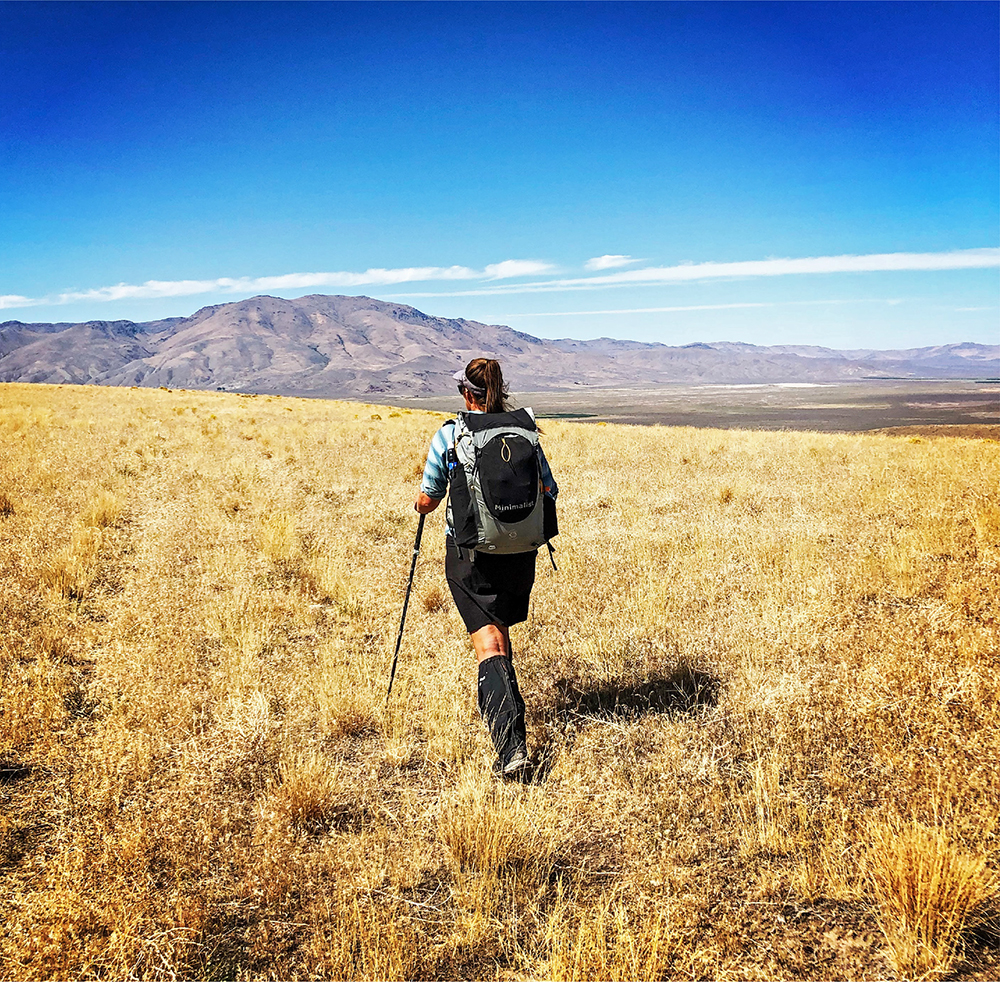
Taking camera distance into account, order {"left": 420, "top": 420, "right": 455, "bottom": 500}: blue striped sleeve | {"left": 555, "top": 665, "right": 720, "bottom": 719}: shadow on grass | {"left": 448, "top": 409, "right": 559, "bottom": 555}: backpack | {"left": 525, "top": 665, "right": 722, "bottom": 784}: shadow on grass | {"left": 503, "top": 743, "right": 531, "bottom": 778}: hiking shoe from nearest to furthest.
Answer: {"left": 448, "top": 409, "right": 559, "bottom": 555}: backpack, {"left": 503, "top": 743, "right": 531, "bottom": 778}: hiking shoe, {"left": 420, "top": 420, "right": 455, "bottom": 500}: blue striped sleeve, {"left": 525, "top": 665, "right": 722, "bottom": 784}: shadow on grass, {"left": 555, "top": 665, "right": 720, "bottom": 719}: shadow on grass

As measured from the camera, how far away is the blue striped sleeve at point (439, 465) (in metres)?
3.48

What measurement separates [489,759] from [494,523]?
4.19 ft

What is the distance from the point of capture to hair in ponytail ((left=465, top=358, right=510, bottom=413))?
3623mm

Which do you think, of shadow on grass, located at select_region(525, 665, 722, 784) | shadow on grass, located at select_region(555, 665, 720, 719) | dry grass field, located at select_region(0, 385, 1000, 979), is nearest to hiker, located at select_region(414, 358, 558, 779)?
dry grass field, located at select_region(0, 385, 1000, 979)

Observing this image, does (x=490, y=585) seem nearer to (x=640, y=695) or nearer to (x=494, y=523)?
(x=494, y=523)

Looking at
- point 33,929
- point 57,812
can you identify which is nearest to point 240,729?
point 57,812

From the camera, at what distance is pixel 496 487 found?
3.23 m

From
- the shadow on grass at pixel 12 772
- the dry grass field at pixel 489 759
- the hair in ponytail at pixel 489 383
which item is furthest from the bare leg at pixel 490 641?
the shadow on grass at pixel 12 772

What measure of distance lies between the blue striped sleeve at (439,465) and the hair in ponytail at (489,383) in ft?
0.84

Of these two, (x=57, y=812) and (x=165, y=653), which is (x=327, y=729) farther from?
(x=165, y=653)

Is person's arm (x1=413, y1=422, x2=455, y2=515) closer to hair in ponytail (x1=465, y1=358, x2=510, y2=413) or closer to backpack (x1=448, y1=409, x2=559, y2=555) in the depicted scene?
backpack (x1=448, y1=409, x2=559, y2=555)

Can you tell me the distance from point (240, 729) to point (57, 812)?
93cm

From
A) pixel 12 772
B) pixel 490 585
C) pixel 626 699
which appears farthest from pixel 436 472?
pixel 12 772

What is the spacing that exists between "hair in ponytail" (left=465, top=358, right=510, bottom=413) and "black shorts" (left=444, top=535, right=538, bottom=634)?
32.0 inches
